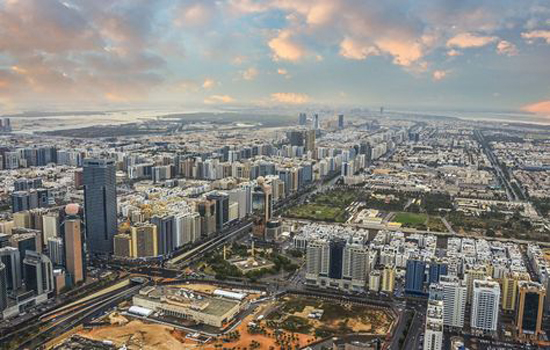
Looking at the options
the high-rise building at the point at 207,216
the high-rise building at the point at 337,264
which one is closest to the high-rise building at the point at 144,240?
the high-rise building at the point at 207,216

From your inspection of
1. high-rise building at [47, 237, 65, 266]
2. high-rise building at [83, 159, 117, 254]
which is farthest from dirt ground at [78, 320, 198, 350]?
high-rise building at [83, 159, 117, 254]

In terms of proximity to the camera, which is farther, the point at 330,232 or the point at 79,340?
the point at 330,232

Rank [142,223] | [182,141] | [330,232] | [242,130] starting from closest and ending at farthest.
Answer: [142,223] < [330,232] < [182,141] < [242,130]

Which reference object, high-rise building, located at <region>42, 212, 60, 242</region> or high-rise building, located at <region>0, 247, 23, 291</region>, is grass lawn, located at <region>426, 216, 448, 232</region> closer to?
high-rise building, located at <region>42, 212, 60, 242</region>

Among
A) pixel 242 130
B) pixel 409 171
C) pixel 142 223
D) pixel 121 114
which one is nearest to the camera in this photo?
pixel 142 223

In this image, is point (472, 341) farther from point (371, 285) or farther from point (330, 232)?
point (330, 232)

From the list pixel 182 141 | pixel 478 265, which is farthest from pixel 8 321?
pixel 182 141
